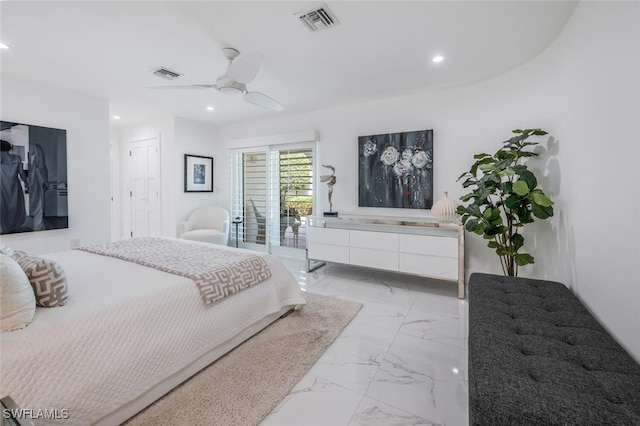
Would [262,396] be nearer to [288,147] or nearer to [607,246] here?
[607,246]

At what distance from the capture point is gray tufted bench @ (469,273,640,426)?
0.81 metres

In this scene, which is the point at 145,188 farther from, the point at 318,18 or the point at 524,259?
the point at 524,259

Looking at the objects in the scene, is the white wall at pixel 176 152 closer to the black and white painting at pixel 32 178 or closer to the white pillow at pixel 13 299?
the black and white painting at pixel 32 178

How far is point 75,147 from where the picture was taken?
12.3ft

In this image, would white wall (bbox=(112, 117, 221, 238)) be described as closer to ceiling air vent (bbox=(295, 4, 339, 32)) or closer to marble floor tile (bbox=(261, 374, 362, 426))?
ceiling air vent (bbox=(295, 4, 339, 32))

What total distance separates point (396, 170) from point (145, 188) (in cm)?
461

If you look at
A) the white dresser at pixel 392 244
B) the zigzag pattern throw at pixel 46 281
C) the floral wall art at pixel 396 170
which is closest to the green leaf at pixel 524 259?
the white dresser at pixel 392 244

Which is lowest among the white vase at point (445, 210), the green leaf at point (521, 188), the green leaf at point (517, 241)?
the green leaf at point (517, 241)

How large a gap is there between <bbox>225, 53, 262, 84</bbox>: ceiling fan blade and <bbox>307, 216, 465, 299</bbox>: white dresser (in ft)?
6.92

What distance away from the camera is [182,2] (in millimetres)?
1909

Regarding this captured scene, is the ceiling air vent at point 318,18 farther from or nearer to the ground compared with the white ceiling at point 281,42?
nearer to the ground

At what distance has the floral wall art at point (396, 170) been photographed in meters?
3.55

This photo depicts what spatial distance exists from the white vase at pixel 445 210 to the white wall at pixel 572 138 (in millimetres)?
313

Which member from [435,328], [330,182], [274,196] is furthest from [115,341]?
[274,196]
